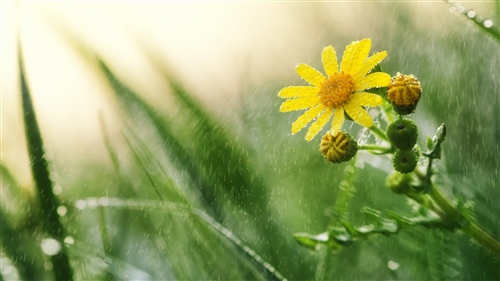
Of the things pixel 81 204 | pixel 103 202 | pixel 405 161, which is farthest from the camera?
pixel 81 204

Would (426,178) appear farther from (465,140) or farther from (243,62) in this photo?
(243,62)

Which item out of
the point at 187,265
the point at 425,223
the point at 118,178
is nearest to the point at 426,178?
the point at 425,223

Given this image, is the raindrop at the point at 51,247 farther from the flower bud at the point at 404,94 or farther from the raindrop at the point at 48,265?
the flower bud at the point at 404,94

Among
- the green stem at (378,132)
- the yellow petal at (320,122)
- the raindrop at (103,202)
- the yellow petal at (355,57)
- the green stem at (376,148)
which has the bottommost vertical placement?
the raindrop at (103,202)

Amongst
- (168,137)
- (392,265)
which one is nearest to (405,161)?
(392,265)

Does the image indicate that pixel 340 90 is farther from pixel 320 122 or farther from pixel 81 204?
pixel 81 204

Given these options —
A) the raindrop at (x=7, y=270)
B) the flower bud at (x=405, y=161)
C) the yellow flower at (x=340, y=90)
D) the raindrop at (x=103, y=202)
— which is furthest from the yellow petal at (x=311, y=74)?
the raindrop at (x=7, y=270)
